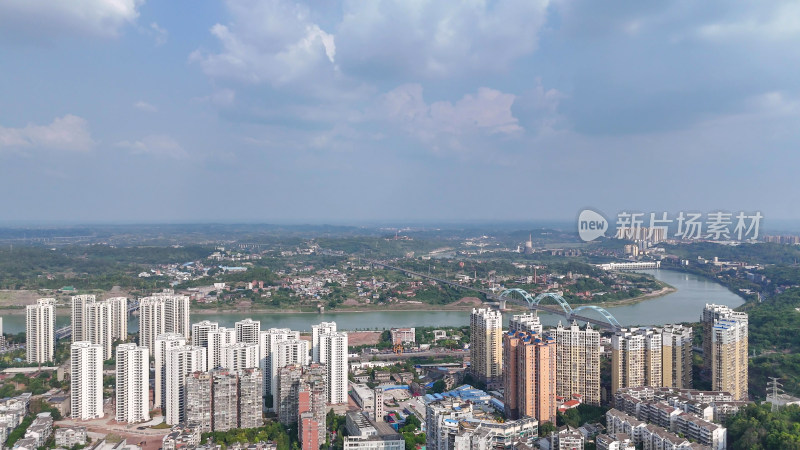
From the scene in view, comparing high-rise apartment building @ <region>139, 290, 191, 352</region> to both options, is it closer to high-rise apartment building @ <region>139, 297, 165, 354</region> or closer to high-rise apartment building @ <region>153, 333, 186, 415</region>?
high-rise apartment building @ <region>139, 297, 165, 354</region>

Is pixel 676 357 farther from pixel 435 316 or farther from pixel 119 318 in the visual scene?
pixel 119 318

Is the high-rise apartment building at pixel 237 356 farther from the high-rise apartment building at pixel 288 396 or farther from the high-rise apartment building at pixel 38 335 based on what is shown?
the high-rise apartment building at pixel 38 335

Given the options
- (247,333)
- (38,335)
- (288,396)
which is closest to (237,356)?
(247,333)

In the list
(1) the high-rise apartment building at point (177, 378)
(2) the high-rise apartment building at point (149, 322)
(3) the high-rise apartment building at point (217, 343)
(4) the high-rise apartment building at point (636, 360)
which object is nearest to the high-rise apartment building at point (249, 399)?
(1) the high-rise apartment building at point (177, 378)

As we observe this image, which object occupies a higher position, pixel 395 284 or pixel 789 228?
pixel 789 228

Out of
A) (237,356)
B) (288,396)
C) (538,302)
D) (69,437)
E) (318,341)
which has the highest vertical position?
(318,341)

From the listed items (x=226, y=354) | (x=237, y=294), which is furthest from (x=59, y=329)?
(x=226, y=354)

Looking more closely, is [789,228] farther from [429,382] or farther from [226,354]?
[226,354]
